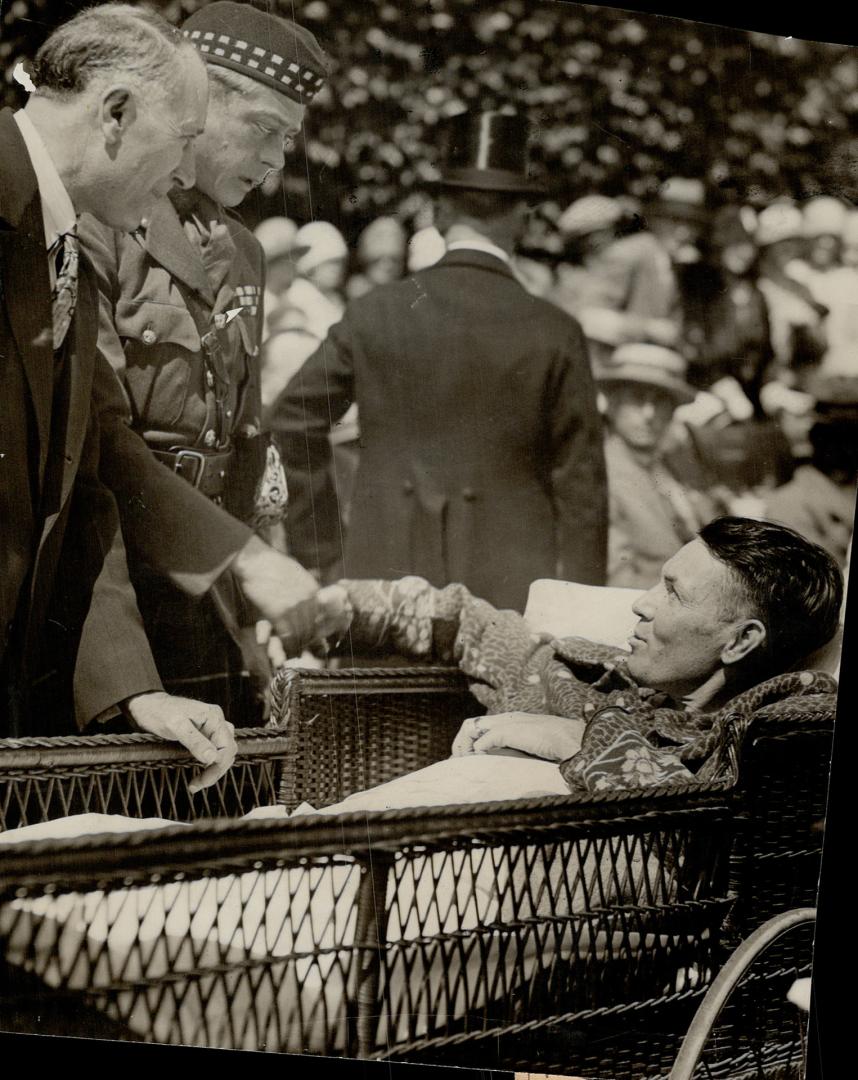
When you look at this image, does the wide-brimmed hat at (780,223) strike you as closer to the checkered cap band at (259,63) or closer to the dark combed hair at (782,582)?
the dark combed hair at (782,582)

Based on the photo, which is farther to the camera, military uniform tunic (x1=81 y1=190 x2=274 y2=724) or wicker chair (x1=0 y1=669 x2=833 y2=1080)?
military uniform tunic (x1=81 y1=190 x2=274 y2=724)

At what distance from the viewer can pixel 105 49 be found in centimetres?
302

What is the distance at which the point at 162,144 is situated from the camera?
10.0 feet

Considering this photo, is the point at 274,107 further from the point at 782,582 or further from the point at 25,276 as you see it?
the point at 782,582

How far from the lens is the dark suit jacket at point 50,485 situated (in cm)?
298

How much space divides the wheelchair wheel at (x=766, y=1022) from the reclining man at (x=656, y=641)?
1.68 ft

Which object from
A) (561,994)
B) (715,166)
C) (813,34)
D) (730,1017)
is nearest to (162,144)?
(715,166)

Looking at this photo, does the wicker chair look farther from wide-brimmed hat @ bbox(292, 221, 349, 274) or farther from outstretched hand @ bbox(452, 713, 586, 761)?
wide-brimmed hat @ bbox(292, 221, 349, 274)

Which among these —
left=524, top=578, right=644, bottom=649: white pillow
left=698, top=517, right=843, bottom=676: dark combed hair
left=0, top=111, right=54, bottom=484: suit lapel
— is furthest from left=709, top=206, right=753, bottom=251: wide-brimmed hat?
left=0, top=111, right=54, bottom=484: suit lapel

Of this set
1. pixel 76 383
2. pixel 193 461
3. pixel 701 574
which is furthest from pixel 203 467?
pixel 701 574

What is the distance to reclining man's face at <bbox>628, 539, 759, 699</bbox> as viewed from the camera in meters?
3.08

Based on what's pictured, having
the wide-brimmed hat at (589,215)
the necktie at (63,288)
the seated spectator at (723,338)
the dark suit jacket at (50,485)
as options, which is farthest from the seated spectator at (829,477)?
the necktie at (63,288)

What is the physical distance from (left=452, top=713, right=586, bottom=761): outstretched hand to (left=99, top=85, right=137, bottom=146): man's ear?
155cm

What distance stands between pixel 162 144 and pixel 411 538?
3.45 ft
